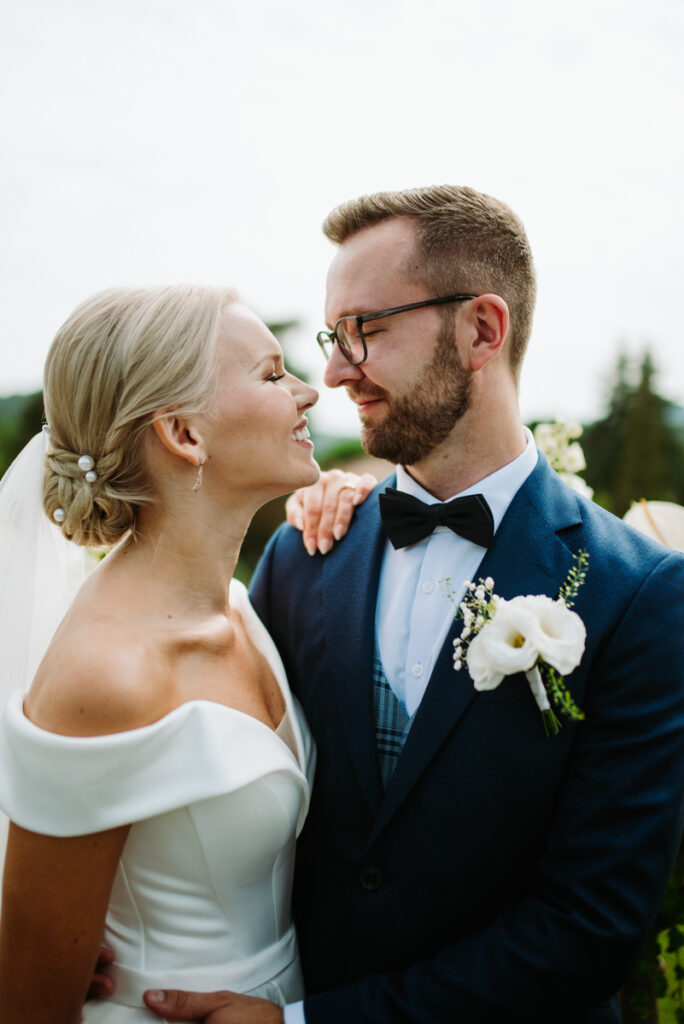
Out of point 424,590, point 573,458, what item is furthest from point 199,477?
point 573,458

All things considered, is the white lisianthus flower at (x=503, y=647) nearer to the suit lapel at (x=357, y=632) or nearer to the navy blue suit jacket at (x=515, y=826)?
the navy blue suit jacket at (x=515, y=826)

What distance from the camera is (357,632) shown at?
2.44 metres

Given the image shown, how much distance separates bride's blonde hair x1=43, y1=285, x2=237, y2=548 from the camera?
219 cm

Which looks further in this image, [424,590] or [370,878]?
[424,590]

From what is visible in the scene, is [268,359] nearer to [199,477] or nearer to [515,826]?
[199,477]

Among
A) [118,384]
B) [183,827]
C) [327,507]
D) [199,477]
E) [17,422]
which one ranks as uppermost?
[118,384]

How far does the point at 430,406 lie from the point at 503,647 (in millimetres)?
1028

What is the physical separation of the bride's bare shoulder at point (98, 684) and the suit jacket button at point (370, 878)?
0.74 metres

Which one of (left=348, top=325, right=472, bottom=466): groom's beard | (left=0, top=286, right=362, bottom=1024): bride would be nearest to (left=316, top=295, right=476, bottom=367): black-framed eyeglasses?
(left=348, top=325, right=472, bottom=466): groom's beard

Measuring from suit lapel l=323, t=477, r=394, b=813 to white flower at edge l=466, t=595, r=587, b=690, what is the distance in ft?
1.46

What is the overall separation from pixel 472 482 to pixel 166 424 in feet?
3.53

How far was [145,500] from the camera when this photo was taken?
229cm

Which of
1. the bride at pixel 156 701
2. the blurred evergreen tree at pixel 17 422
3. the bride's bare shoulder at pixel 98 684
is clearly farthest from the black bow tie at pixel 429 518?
the blurred evergreen tree at pixel 17 422

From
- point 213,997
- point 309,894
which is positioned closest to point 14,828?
point 213,997
